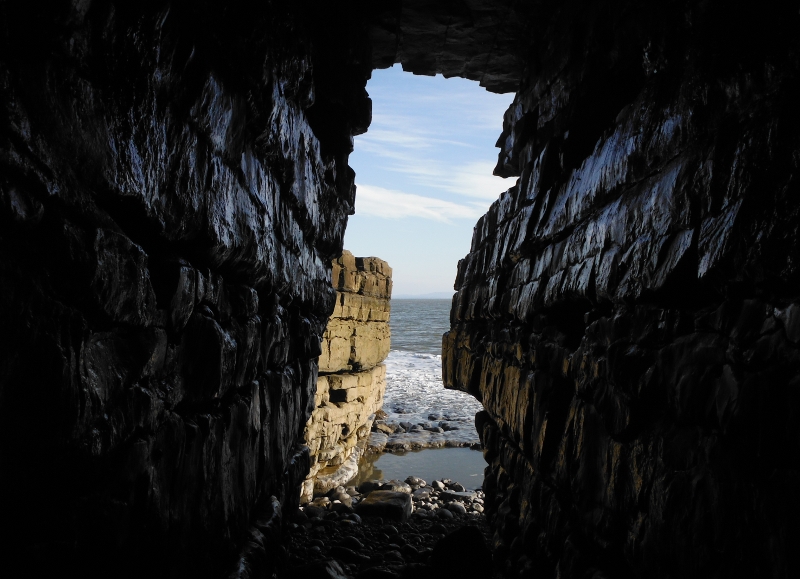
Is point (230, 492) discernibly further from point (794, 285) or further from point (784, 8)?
point (784, 8)

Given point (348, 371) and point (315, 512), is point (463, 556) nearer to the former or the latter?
point (315, 512)

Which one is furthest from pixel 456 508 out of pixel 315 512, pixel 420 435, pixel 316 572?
pixel 420 435

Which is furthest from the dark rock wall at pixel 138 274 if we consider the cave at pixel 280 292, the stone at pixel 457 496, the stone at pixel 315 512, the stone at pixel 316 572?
the stone at pixel 457 496

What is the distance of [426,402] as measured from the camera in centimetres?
1969

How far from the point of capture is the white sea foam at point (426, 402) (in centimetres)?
1616

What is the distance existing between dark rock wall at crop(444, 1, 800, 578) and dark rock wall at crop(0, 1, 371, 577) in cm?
165

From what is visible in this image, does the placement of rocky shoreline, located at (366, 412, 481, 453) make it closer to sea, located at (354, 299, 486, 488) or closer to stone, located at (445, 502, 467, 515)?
sea, located at (354, 299, 486, 488)

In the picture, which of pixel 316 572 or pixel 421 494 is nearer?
pixel 316 572

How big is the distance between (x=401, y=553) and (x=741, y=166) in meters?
4.22

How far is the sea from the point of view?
10969 millimetres

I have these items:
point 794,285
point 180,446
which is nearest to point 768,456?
point 794,285

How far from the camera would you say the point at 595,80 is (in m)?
3.31

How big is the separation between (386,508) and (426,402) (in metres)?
13.8

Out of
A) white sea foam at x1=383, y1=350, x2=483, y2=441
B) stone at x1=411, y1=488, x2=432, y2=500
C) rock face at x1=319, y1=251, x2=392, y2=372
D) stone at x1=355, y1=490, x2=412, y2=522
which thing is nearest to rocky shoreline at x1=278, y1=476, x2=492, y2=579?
stone at x1=355, y1=490, x2=412, y2=522
